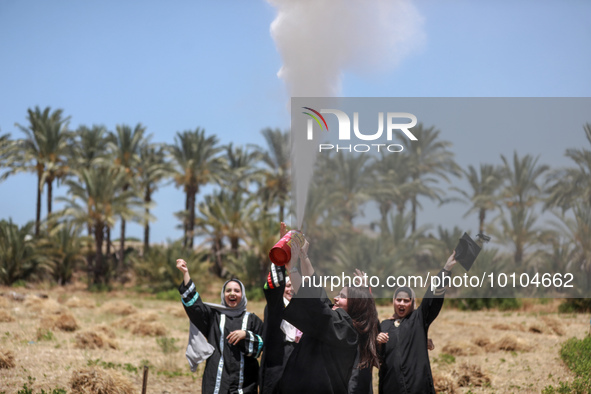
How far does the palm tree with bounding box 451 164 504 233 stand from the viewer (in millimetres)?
5348

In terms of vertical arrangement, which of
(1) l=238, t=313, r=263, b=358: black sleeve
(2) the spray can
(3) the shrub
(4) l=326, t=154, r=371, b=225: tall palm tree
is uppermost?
(4) l=326, t=154, r=371, b=225: tall palm tree

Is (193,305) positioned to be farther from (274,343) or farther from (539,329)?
(539,329)

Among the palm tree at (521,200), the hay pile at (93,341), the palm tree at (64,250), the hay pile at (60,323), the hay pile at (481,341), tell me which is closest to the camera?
the palm tree at (521,200)

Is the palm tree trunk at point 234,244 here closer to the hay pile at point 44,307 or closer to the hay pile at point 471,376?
the hay pile at point 44,307

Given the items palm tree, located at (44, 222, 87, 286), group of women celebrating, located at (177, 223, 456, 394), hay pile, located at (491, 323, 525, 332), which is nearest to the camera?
group of women celebrating, located at (177, 223, 456, 394)

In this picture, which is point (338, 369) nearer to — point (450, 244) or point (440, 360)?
point (450, 244)

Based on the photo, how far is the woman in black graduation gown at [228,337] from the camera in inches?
197

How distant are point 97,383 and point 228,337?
11.2 ft

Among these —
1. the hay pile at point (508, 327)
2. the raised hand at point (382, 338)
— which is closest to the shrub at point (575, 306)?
the hay pile at point (508, 327)

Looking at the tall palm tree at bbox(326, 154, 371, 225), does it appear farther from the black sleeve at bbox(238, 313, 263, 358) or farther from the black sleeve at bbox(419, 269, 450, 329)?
the black sleeve at bbox(238, 313, 263, 358)

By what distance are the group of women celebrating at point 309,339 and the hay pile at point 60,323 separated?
8.74 meters

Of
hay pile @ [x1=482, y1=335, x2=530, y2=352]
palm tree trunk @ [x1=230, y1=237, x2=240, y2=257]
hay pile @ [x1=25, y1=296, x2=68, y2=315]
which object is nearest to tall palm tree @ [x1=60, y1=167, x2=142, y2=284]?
palm tree trunk @ [x1=230, y1=237, x2=240, y2=257]

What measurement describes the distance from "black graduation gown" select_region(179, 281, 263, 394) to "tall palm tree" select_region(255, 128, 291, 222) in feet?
95.3

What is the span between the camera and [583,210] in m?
5.62
